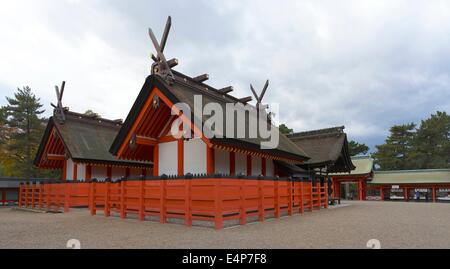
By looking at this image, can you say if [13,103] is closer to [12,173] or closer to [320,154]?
→ [12,173]

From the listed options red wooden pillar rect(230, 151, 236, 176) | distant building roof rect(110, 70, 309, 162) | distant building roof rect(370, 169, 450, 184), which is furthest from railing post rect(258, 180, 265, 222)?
distant building roof rect(370, 169, 450, 184)

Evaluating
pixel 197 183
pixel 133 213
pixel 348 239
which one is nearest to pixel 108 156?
pixel 133 213

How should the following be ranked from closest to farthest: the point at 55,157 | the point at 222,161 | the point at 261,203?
the point at 261,203
the point at 222,161
the point at 55,157

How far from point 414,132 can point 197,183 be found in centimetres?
4456

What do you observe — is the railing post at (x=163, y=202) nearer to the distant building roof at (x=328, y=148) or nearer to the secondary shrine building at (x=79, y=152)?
the secondary shrine building at (x=79, y=152)

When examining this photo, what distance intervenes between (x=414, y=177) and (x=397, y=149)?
46.0 feet

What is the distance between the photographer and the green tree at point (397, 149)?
42500 mm

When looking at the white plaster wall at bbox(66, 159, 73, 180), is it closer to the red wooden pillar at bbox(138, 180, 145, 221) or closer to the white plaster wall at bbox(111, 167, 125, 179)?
the white plaster wall at bbox(111, 167, 125, 179)

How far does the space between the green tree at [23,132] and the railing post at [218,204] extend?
25.8 metres

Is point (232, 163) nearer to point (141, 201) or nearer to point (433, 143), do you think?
point (141, 201)

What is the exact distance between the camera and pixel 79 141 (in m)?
18.7

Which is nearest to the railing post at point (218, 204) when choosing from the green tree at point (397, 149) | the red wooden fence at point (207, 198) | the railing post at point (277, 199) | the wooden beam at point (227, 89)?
the red wooden fence at point (207, 198)

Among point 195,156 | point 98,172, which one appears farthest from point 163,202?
point 98,172

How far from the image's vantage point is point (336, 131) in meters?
21.7
